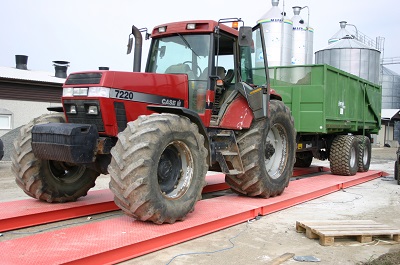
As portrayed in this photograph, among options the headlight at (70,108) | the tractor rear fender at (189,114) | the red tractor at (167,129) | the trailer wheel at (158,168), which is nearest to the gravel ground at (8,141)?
the red tractor at (167,129)

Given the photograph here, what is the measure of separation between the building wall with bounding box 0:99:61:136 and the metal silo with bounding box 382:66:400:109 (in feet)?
99.3

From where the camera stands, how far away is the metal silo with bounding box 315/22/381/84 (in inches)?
915

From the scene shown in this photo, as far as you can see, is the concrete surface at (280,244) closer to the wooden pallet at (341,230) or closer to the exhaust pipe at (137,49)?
the wooden pallet at (341,230)

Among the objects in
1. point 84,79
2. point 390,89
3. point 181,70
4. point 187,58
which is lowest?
point 84,79

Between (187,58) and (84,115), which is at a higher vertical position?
(187,58)

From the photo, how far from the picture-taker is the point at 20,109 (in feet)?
58.9

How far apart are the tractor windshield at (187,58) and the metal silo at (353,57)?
1846 centimetres

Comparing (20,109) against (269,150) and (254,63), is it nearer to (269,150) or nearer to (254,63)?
(254,63)

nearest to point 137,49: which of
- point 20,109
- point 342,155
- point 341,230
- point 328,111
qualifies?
point 341,230

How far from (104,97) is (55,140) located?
0.83 m

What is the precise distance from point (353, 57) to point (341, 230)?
19562 millimetres

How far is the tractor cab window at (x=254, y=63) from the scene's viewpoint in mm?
7355

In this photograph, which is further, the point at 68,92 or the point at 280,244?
the point at 68,92

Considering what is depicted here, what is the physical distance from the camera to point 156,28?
23.4ft
